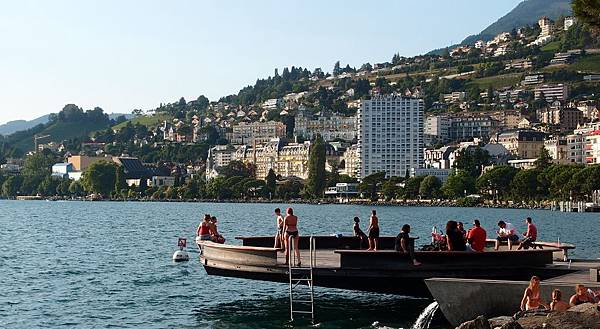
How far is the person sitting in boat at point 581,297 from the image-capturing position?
23297 millimetres

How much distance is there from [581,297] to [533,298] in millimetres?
1075

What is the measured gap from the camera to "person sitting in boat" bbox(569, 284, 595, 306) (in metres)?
23.3

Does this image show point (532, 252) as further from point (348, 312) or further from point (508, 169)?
point (508, 169)

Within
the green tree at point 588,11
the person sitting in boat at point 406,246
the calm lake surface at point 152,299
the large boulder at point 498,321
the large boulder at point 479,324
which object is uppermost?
the green tree at point 588,11

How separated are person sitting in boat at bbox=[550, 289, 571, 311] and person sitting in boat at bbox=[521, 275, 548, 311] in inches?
13.8

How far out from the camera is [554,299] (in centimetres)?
2320

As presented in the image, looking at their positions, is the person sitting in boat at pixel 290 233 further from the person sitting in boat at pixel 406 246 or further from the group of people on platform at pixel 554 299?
Result: the group of people on platform at pixel 554 299

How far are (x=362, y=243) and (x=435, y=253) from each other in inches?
194

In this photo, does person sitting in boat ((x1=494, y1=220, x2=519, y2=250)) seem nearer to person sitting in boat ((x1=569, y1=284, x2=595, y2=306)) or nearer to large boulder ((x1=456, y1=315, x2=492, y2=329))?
person sitting in boat ((x1=569, y1=284, x2=595, y2=306))

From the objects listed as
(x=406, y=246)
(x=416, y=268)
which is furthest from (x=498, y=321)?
(x=406, y=246)

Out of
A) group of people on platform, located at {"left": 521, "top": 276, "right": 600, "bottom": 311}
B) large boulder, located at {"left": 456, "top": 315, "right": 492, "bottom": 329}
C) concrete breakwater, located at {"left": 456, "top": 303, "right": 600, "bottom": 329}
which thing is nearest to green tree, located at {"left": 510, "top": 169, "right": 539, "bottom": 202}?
group of people on platform, located at {"left": 521, "top": 276, "right": 600, "bottom": 311}

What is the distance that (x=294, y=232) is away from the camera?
1167 inches

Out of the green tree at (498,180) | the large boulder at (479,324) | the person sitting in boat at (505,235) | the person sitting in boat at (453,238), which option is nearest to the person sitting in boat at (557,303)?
the large boulder at (479,324)

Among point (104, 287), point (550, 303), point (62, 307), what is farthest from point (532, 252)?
point (104, 287)
